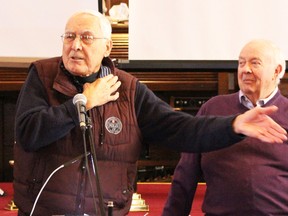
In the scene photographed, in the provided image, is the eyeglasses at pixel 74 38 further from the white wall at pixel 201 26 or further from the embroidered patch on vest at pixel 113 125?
the white wall at pixel 201 26

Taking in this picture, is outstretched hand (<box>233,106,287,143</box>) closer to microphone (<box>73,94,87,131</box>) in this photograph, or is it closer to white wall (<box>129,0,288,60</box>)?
microphone (<box>73,94,87,131</box>)

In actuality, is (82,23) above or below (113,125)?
above

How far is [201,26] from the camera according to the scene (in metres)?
4.50

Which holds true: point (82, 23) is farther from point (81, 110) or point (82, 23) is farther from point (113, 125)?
point (81, 110)

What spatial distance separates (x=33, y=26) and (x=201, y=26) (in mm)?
1065

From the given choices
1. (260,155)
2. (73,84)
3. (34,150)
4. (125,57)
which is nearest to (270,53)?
(260,155)

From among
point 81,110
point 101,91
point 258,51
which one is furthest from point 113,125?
point 258,51

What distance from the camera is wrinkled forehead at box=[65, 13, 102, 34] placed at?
2.83 metres

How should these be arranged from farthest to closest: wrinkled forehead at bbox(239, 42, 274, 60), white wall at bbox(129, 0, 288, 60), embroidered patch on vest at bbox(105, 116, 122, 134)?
1. white wall at bbox(129, 0, 288, 60)
2. wrinkled forehead at bbox(239, 42, 274, 60)
3. embroidered patch on vest at bbox(105, 116, 122, 134)

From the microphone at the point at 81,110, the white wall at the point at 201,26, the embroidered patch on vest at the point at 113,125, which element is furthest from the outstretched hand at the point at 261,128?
the white wall at the point at 201,26

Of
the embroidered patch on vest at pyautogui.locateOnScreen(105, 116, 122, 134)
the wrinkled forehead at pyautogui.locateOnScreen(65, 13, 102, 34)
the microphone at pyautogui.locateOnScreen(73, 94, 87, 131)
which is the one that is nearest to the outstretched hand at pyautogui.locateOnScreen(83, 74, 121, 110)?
the embroidered patch on vest at pyautogui.locateOnScreen(105, 116, 122, 134)

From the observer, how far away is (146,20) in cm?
444

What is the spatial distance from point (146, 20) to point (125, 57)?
500mm

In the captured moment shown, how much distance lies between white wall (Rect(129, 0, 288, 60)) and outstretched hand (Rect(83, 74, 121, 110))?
1.58m
